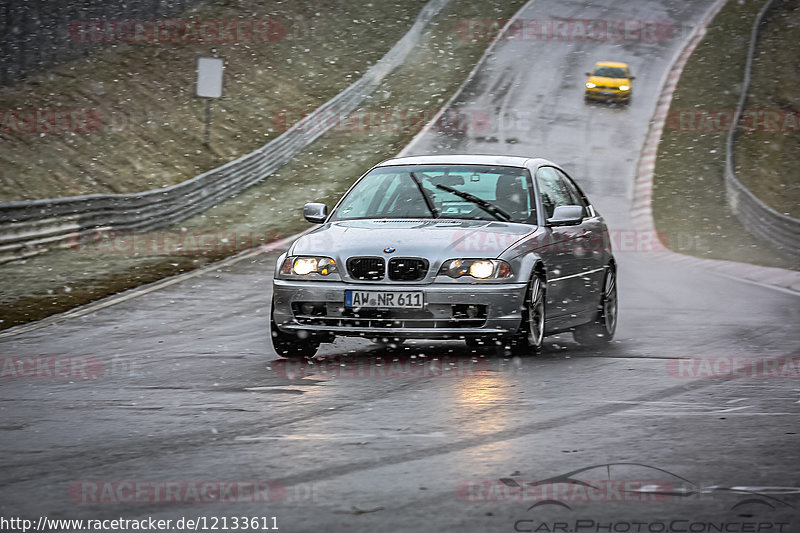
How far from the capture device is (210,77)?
35.2 metres

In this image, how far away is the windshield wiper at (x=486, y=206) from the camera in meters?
10.9

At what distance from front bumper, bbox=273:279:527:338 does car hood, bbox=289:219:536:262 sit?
255 mm

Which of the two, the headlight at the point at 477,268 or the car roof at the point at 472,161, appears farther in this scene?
the car roof at the point at 472,161

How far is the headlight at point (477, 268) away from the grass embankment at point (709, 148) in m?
12.6

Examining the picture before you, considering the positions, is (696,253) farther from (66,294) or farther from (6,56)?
(6,56)

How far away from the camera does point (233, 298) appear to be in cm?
1576

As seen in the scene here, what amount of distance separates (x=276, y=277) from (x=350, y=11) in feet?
157

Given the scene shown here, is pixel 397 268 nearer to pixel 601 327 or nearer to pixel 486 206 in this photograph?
pixel 486 206

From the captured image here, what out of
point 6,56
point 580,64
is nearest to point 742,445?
point 6,56
